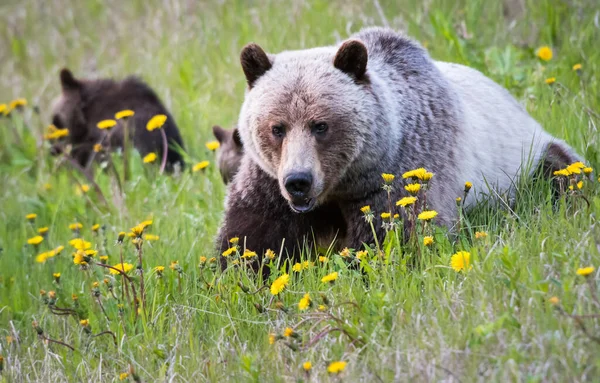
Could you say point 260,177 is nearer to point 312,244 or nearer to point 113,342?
point 312,244

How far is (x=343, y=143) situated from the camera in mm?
4637

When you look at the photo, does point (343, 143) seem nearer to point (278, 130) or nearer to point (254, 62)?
point (278, 130)

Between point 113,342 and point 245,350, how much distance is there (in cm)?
84

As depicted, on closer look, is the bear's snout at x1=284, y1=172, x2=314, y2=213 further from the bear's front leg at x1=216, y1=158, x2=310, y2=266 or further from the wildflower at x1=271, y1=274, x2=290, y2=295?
the wildflower at x1=271, y1=274, x2=290, y2=295

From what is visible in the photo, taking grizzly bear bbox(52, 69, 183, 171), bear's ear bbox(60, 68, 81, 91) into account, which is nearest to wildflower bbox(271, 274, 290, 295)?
grizzly bear bbox(52, 69, 183, 171)

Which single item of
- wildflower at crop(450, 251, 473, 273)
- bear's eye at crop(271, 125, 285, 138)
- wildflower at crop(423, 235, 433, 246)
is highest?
bear's eye at crop(271, 125, 285, 138)

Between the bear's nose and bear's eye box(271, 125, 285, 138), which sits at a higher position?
bear's eye box(271, 125, 285, 138)

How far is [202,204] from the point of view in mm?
6684

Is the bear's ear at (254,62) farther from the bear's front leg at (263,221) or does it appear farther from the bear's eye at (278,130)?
the bear's front leg at (263,221)

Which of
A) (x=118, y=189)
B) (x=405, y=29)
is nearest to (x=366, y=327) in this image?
(x=118, y=189)

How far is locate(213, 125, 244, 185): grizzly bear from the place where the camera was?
7.09 m

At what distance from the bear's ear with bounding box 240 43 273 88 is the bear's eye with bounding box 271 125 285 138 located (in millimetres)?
409

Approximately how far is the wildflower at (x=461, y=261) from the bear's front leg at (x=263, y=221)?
112 cm

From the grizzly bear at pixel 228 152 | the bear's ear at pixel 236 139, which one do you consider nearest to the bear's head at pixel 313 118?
the bear's ear at pixel 236 139
